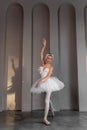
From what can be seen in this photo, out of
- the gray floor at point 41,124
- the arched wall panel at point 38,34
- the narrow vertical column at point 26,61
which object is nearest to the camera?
the gray floor at point 41,124

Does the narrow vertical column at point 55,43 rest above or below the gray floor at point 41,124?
above

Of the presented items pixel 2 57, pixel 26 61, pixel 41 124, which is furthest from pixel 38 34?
pixel 41 124

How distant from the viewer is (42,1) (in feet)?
18.1

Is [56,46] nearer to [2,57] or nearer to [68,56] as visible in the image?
[68,56]

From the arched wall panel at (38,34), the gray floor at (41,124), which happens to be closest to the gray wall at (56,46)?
the arched wall panel at (38,34)

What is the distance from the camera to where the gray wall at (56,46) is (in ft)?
17.2

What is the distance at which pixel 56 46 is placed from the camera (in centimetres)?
532

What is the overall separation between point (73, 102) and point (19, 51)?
218 centimetres

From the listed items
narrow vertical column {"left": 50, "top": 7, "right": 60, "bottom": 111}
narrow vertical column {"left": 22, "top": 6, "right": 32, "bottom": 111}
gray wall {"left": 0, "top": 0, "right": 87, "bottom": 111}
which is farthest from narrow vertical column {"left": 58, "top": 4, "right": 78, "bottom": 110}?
narrow vertical column {"left": 22, "top": 6, "right": 32, "bottom": 111}

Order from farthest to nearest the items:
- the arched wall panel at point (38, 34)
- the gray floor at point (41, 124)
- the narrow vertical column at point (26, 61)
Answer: the arched wall panel at point (38, 34) < the narrow vertical column at point (26, 61) < the gray floor at point (41, 124)

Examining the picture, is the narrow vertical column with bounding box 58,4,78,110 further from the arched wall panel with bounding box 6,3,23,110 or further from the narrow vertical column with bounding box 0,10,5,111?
the narrow vertical column with bounding box 0,10,5,111

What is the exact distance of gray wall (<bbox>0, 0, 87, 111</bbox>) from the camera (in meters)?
5.23

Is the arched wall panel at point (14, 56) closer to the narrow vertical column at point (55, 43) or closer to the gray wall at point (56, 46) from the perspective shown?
the gray wall at point (56, 46)

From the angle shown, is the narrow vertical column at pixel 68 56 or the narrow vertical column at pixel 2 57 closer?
the narrow vertical column at pixel 2 57
